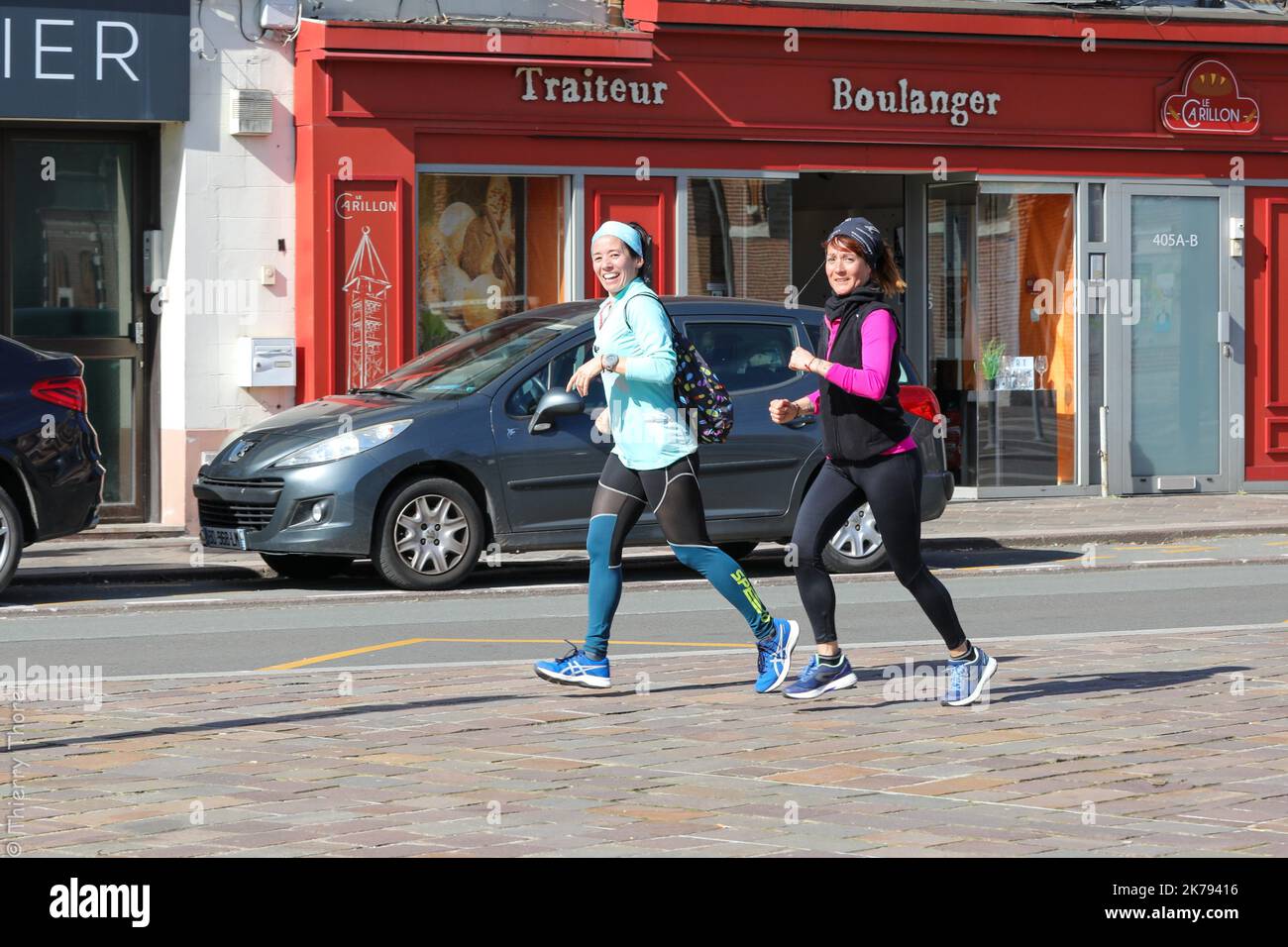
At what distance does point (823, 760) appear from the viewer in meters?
7.28

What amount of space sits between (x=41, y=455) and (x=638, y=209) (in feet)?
25.3

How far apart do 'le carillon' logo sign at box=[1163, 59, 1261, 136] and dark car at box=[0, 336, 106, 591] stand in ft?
39.6

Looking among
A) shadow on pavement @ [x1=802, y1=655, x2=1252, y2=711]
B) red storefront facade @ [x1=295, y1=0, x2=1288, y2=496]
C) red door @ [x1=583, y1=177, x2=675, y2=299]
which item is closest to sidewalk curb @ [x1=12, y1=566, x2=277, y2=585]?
red storefront facade @ [x1=295, y1=0, x2=1288, y2=496]

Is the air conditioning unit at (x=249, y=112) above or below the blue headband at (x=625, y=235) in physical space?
above

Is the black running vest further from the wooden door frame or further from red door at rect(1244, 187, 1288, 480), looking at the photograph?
red door at rect(1244, 187, 1288, 480)

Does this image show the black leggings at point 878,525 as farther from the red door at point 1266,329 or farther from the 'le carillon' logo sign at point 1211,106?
the red door at point 1266,329

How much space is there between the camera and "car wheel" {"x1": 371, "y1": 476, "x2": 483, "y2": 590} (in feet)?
42.7

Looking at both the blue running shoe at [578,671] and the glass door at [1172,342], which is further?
the glass door at [1172,342]

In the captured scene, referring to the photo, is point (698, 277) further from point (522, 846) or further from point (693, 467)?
point (522, 846)

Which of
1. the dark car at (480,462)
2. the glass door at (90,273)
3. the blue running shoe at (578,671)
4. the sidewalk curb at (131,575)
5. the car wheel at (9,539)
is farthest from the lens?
the glass door at (90,273)

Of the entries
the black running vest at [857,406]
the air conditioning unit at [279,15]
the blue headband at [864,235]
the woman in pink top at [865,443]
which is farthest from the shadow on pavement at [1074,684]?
the air conditioning unit at [279,15]

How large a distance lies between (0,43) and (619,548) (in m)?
10.0

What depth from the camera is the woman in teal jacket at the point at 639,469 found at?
336 inches

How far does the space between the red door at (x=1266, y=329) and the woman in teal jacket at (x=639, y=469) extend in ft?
44.9
